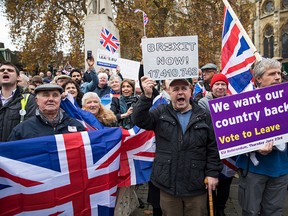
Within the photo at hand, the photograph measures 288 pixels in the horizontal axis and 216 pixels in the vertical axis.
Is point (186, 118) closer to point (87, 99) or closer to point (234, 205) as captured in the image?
point (87, 99)

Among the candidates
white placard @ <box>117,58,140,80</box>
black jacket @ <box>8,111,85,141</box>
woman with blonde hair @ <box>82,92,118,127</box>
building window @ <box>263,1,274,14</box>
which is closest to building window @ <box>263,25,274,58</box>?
building window @ <box>263,1,274,14</box>

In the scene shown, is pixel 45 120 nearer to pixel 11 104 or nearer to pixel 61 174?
pixel 61 174

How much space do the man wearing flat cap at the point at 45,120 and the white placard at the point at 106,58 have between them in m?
4.33

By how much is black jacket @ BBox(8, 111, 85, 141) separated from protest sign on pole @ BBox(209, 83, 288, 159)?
1.45 metres

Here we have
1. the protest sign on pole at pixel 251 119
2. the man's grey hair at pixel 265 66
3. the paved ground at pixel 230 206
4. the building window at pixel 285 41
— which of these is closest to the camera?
the protest sign on pole at pixel 251 119

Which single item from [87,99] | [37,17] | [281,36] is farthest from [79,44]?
[281,36]

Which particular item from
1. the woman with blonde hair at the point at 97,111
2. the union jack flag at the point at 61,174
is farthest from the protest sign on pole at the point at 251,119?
the woman with blonde hair at the point at 97,111

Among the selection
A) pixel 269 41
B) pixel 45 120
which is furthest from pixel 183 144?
pixel 269 41

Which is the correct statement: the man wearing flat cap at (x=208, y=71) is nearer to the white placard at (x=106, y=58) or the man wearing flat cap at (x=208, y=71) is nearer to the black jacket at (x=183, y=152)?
the black jacket at (x=183, y=152)

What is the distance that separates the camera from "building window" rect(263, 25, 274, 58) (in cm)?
4560

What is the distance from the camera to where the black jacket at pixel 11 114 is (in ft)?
11.0

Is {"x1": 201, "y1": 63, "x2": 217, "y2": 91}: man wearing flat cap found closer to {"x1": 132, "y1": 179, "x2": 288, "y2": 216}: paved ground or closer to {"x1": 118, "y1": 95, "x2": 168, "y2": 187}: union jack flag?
{"x1": 118, "y1": 95, "x2": 168, "y2": 187}: union jack flag

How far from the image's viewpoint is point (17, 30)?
22.8 m

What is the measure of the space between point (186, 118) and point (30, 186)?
5.07 feet
